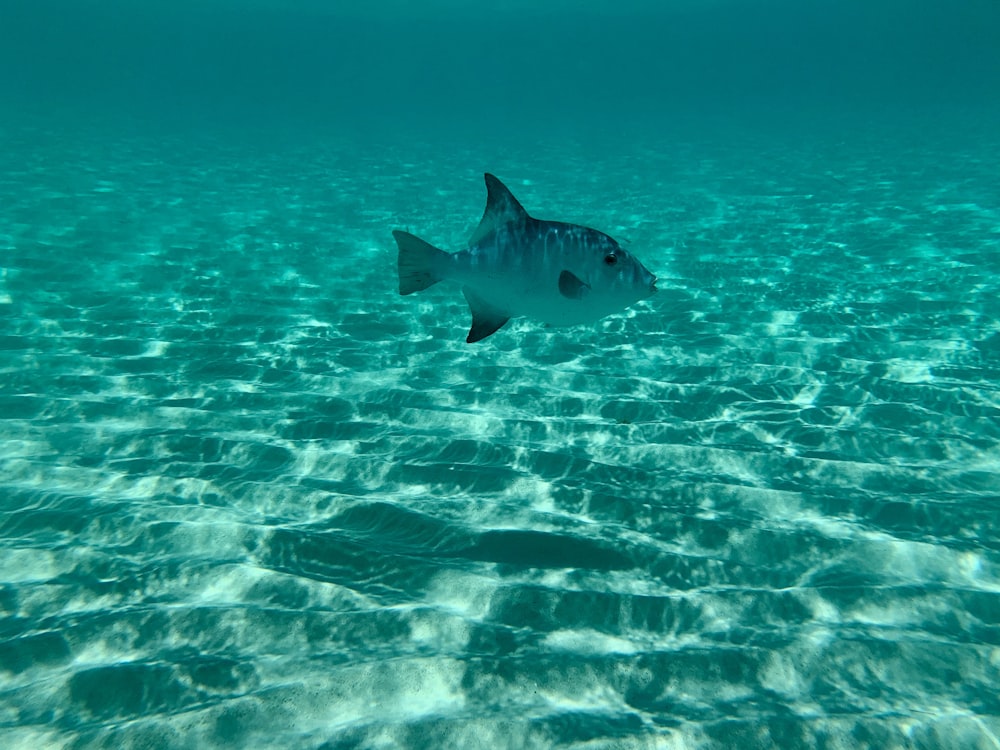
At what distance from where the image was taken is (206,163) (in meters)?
23.1

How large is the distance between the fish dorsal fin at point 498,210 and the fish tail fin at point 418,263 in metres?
0.26

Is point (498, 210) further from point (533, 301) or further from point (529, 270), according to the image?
point (533, 301)

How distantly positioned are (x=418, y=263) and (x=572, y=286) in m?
1.04

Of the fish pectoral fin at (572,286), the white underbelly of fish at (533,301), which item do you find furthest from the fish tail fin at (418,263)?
the fish pectoral fin at (572,286)

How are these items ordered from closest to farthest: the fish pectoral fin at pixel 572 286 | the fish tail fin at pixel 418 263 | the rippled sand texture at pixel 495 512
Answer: the rippled sand texture at pixel 495 512 → the fish pectoral fin at pixel 572 286 → the fish tail fin at pixel 418 263

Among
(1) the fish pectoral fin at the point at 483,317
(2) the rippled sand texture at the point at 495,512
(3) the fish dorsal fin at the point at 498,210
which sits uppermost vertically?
(3) the fish dorsal fin at the point at 498,210

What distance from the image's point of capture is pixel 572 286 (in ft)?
11.5

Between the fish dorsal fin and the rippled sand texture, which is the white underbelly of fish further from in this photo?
the rippled sand texture

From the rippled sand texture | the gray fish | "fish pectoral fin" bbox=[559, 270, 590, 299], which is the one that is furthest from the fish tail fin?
the rippled sand texture

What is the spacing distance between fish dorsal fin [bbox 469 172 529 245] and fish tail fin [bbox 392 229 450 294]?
0.85 ft

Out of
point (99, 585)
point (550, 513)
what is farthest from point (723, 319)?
A: point (99, 585)

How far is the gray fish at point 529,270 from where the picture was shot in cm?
361

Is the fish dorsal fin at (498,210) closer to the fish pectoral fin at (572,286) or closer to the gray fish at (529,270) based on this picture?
the gray fish at (529,270)

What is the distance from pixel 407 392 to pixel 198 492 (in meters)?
2.27
